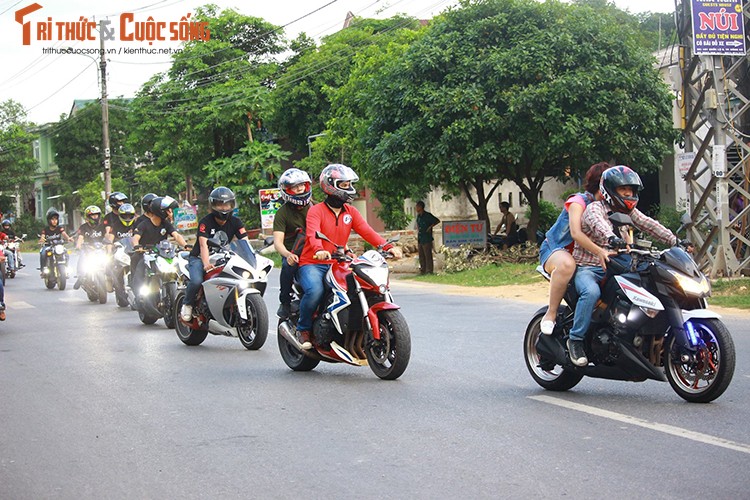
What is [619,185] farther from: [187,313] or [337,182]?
[187,313]

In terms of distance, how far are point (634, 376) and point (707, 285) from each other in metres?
0.80

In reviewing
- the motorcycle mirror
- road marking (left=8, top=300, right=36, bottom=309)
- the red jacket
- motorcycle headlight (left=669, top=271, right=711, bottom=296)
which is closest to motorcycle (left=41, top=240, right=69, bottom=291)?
road marking (left=8, top=300, right=36, bottom=309)

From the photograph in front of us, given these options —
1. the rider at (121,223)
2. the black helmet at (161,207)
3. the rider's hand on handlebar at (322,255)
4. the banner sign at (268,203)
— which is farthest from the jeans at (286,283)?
the banner sign at (268,203)

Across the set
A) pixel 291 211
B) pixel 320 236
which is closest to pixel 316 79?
pixel 291 211

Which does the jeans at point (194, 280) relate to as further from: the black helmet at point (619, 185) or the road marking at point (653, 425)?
the black helmet at point (619, 185)

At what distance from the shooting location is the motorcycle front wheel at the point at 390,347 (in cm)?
852

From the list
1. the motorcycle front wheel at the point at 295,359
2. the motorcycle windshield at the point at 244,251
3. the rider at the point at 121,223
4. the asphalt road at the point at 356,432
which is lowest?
the asphalt road at the point at 356,432

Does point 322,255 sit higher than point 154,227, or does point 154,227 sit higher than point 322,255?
point 154,227

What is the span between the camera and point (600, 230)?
748cm

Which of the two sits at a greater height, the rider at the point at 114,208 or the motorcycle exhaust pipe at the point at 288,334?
the rider at the point at 114,208

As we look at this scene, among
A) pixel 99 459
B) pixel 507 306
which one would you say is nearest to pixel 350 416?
pixel 99 459

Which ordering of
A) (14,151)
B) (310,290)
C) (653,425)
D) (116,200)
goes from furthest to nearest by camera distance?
1. (14,151)
2. (116,200)
3. (310,290)
4. (653,425)

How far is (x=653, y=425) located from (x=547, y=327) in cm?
136

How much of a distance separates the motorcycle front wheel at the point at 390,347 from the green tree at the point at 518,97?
1519 cm
